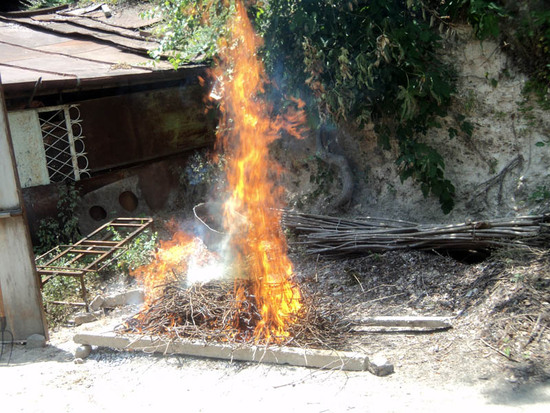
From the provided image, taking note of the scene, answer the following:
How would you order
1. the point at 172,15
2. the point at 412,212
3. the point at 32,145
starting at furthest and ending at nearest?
the point at 172,15 → the point at 32,145 → the point at 412,212

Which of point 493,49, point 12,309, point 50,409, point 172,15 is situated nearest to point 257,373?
point 50,409

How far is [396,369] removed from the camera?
4.79m

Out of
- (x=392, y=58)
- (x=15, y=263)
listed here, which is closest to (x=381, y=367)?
(x=15, y=263)

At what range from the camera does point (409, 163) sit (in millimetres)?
7473

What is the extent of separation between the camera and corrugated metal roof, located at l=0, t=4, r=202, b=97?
8.54 meters

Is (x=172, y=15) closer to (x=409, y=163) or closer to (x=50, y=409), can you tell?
(x=409, y=163)

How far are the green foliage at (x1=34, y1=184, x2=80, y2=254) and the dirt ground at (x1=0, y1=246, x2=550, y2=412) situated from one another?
324cm

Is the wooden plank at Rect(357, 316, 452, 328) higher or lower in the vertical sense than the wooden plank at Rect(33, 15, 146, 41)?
lower

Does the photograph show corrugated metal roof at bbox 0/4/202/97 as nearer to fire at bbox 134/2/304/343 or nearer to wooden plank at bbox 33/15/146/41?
wooden plank at bbox 33/15/146/41

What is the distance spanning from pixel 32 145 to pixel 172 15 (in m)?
3.30

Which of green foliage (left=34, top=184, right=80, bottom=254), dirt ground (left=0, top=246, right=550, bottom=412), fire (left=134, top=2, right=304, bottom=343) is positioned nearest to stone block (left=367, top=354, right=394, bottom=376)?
dirt ground (left=0, top=246, right=550, bottom=412)

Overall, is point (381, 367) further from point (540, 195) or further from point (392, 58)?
point (392, 58)

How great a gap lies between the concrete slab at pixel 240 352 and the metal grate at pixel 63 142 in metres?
4.58

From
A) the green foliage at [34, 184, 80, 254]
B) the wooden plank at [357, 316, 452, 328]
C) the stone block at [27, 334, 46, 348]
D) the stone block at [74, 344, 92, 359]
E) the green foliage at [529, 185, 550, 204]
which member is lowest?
the wooden plank at [357, 316, 452, 328]
